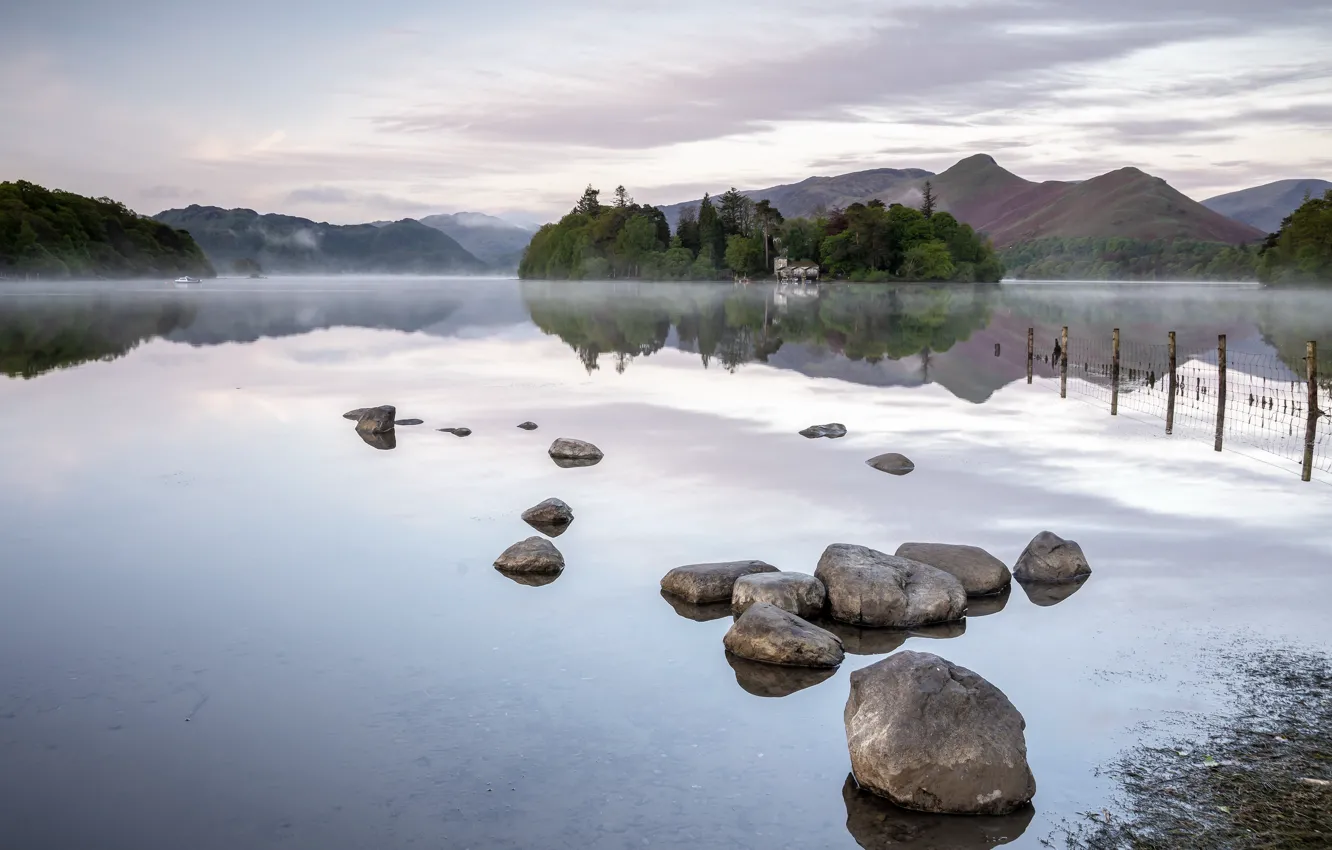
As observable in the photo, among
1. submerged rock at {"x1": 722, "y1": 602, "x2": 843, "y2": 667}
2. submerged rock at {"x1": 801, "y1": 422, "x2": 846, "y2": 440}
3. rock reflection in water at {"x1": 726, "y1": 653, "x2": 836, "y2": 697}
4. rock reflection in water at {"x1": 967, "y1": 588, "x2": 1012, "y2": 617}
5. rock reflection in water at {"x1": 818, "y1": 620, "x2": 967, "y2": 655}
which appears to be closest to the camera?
rock reflection in water at {"x1": 726, "y1": 653, "x2": 836, "y2": 697}

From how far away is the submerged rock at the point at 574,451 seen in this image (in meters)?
25.6

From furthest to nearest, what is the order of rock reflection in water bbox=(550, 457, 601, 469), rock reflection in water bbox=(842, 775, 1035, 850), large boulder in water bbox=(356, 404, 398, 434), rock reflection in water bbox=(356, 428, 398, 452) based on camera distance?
1. large boulder in water bbox=(356, 404, 398, 434)
2. rock reflection in water bbox=(356, 428, 398, 452)
3. rock reflection in water bbox=(550, 457, 601, 469)
4. rock reflection in water bbox=(842, 775, 1035, 850)

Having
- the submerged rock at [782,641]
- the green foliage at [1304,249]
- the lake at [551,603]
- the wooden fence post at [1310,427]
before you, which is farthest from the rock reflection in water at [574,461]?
the green foliage at [1304,249]

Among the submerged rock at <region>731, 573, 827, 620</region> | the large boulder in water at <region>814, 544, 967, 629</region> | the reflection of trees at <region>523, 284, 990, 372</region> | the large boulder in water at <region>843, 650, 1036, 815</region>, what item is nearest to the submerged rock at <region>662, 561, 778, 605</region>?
the submerged rock at <region>731, 573, 827, 620</region>

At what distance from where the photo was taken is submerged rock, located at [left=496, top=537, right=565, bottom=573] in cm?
1662

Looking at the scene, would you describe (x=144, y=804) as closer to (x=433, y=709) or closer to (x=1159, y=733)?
(x=433, y=709)

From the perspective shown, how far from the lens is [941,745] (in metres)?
9.84

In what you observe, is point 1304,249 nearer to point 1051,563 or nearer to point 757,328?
point 757,328

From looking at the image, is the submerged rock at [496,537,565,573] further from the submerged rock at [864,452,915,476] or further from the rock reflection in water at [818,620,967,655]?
the submerged rock at [864,452,915,476]

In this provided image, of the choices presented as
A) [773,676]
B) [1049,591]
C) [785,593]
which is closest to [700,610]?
[785,593]

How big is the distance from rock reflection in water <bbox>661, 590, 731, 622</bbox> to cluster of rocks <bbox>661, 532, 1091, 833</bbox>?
28 mm

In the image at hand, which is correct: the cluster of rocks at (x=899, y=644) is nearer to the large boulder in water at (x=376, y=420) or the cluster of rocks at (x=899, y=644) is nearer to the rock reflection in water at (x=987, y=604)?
the rock reflection in water at (x=987, y=604)

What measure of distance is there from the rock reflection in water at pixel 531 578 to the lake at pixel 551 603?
7.7 inches

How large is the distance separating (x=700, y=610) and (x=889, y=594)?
2.59 metres
